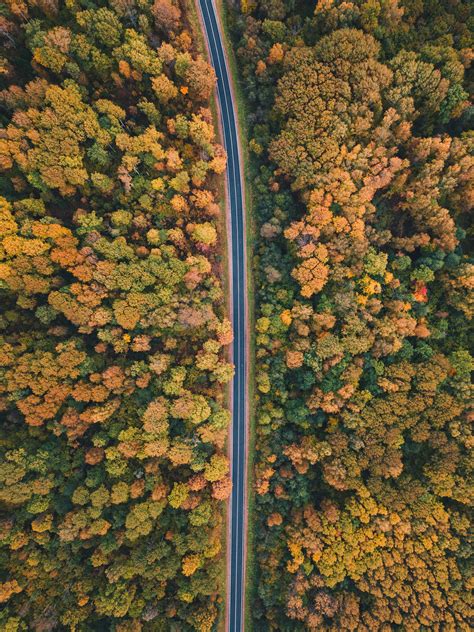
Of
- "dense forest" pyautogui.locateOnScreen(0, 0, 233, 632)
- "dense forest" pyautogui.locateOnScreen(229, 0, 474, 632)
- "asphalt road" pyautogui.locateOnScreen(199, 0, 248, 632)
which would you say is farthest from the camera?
"asphalt road" pyautogui.locateOnScreen(199, 0, 248, 632)

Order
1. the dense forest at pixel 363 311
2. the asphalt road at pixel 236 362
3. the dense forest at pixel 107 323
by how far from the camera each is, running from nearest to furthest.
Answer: the dense forest at pixel 107 323
the dense forest at pixel 363 311
the asphalt road at pixel 236 362

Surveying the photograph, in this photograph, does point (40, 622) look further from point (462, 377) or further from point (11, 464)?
point (462, 377)

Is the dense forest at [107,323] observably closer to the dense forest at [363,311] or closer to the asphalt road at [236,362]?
the asphalt road at [236,362]

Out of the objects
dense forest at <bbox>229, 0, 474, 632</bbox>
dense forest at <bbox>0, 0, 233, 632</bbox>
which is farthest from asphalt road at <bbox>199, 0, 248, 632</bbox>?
dense forest at <bbox>0, 0, 233, 632</bbox>

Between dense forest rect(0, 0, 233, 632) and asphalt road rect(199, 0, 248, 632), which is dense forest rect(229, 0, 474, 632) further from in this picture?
dense forest rect(0, 0, 233, 632)

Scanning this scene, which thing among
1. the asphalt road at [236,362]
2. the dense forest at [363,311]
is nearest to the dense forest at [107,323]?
the asphalt road at [236,362]

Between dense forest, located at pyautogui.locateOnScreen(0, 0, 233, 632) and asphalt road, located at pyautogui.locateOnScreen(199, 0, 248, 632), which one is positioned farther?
asphalt road, located at pyautogui.locateOnScreen(199, 0, 248, 632)

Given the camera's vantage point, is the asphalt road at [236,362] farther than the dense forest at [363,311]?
Yes
